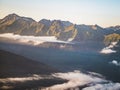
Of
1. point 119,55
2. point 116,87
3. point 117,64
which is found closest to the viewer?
point 119,55

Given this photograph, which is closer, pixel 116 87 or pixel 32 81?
pixel 116 87

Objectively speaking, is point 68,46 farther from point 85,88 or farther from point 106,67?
point 85,88

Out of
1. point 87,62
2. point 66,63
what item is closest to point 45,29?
point 66,63

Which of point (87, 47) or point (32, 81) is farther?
point (32, 81)

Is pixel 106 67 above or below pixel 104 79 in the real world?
above

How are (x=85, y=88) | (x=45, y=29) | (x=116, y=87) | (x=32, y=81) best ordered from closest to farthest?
1. (x=116, y=87)
2. (x=45, y=29)
3. (x=32, y=81)
4. (x=85, y=88)

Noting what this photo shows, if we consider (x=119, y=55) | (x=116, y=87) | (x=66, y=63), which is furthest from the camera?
(x=66, y=63)

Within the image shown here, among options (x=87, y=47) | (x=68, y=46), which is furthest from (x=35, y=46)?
(x=87, y=47)

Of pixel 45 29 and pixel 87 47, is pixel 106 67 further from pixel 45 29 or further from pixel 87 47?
pixel 45 29

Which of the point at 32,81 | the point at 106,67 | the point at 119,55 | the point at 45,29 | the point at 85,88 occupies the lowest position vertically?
the point at 85,88
